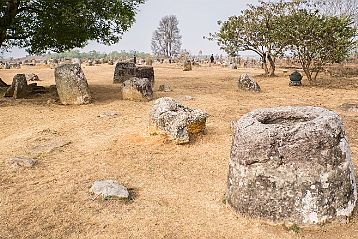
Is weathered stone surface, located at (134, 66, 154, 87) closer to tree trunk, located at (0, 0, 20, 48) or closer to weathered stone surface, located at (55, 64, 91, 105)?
weathered stone surface, located at (55, 64, 91, 105)

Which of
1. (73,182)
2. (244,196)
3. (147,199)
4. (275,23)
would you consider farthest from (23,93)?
(275,23)

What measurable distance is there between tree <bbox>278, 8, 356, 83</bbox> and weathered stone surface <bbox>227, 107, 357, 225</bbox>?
1559cm

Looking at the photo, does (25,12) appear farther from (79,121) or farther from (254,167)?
(254,167)

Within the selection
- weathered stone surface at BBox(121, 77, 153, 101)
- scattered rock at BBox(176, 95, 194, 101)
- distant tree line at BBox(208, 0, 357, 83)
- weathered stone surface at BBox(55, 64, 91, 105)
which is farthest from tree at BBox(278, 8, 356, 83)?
weathered stone surface at BBox(55, 64, 91, 105)

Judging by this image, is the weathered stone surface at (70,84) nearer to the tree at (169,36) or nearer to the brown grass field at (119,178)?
the brown grass field at (119,178)

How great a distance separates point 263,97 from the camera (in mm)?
16500

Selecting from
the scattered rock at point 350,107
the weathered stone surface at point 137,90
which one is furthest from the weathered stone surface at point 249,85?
the weathered stone surface at point 137,90

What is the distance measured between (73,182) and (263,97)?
11.2 meters

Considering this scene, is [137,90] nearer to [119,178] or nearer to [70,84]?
[70,84]

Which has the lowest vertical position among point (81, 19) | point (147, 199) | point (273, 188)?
point (147, 199)

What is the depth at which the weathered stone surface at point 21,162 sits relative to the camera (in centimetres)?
799

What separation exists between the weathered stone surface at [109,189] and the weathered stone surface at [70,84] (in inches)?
314

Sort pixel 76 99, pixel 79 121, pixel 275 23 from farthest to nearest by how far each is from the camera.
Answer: pixel 275 23
pixel 76 99
pixel 79 121

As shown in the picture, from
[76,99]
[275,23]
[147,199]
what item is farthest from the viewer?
[275,23]
